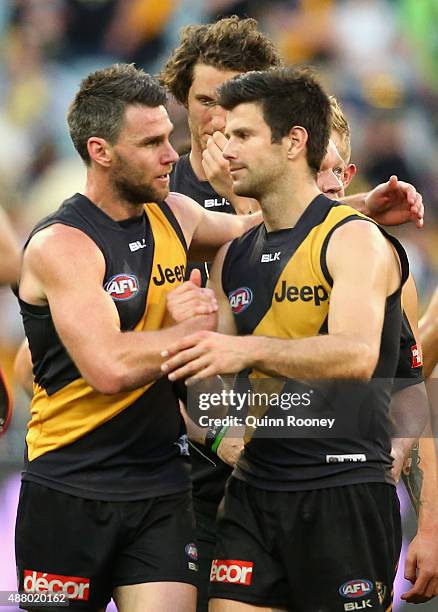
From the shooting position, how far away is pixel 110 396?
3.95 m

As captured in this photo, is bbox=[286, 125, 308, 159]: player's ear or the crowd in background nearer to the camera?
bbox=[286, 125, 308, 159]: player's ear

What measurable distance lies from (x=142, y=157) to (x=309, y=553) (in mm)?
1540

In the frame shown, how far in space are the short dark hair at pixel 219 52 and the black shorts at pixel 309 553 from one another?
237 cm

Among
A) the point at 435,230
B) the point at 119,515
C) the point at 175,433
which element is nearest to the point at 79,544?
the point at 119,515

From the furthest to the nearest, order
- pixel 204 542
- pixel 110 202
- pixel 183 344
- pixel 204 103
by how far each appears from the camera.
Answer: pixel 204 103 < pixel 204 542 < pixel 110 202 < pixel 183 344

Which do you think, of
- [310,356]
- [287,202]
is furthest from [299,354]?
[287,202]

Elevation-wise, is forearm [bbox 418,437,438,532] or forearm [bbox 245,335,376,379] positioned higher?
forearm [bbox 245,335,376,379]

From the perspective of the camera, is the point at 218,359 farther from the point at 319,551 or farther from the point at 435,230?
the point at 435,230

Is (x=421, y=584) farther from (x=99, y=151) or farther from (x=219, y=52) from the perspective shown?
(x=219, y=52)

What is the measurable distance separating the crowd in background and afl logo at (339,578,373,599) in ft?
15.8

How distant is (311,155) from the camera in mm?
4055

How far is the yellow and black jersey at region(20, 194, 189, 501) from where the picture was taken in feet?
12.9

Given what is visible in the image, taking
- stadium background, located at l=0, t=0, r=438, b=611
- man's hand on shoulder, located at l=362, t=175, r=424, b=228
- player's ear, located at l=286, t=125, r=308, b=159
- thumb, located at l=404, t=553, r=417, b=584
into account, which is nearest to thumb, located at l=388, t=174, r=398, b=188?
man's hand on shoulder, located at l=362, t=175, r=424, b=228

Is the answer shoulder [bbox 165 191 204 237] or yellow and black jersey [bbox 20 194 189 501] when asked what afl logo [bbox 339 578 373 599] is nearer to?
yellow and black jersey [bbox 20 194 189 501]
